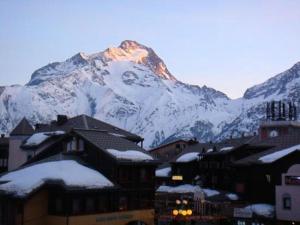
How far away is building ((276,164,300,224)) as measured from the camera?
6397cm

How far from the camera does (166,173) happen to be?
98.4 m

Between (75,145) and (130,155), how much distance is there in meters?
6.28

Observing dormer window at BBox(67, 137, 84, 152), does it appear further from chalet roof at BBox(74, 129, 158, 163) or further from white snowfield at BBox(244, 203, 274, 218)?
white snowfield at BBox(244, 203, 274, 218)

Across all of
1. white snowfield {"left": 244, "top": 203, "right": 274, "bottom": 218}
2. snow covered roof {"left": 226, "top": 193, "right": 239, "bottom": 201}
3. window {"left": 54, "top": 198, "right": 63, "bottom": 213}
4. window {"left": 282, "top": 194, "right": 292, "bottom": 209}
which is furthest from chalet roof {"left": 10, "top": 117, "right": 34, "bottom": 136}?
window {"left": 282, "top": 194, "right": 292, "bottom": 209}

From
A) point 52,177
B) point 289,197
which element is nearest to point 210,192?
point 289,197

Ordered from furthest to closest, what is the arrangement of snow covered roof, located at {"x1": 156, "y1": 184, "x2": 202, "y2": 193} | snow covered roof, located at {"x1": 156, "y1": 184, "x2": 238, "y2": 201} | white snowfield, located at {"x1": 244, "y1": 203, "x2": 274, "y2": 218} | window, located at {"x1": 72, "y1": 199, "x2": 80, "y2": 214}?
snow covered roof, located at {"x1": 156, "y1": 184, "x2": 202, "y2": 193} → snow covered roof, located at {"x1": 156, "y1": 184, "x2": 238, "y2": 201} → white snowfield, located at {"x1": 244, "y1": 203, "x2": 274, "y2": 218} → window, located at {"x1": 72, "y1": 199, "x2": 80, "y2": 214}

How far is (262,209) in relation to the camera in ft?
220

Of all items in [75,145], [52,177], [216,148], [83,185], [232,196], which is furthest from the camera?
[216,148]

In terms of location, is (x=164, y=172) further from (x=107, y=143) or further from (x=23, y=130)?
(x=107, y=143)

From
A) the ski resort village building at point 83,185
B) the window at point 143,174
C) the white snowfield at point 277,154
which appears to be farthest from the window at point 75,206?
the white snowfield at point 277,154

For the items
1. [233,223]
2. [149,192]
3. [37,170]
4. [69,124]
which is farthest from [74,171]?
[69,124]

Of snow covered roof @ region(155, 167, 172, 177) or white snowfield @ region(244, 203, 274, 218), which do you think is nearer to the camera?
white snowfield @ region(244, 203, 274, 218)

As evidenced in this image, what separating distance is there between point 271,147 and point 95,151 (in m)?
28.9

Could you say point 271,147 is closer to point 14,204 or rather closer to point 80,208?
point 80,208
